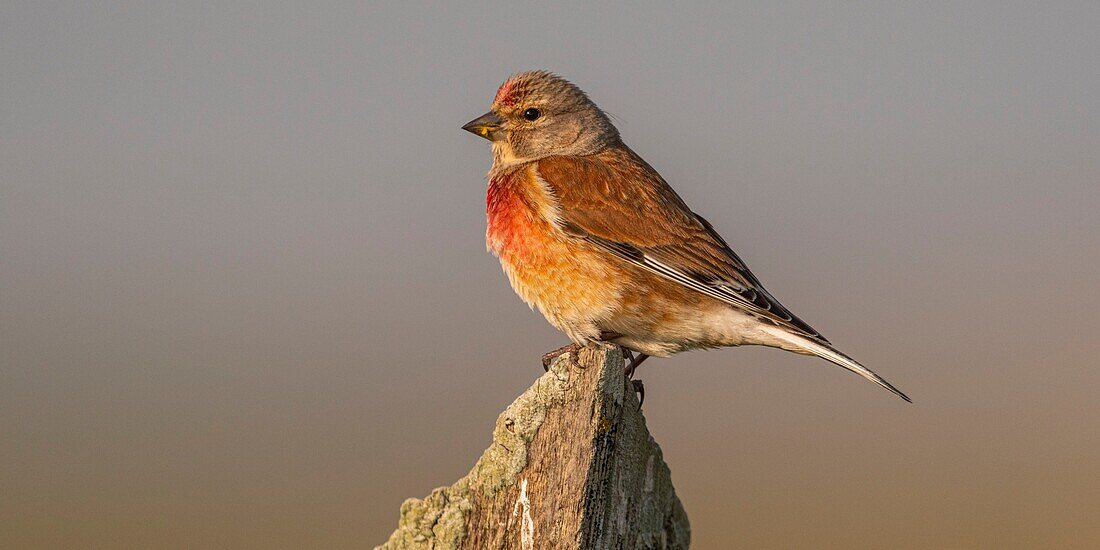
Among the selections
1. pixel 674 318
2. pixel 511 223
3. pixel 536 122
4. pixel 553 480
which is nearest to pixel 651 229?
pixel 674 318

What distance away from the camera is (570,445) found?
2.63 metres

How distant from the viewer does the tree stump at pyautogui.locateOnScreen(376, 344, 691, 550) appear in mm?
2572

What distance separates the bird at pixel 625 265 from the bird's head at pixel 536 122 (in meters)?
0.22

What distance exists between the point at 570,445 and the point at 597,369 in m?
0.25

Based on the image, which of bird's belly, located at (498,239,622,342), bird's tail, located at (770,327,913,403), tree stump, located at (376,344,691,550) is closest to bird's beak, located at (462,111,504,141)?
bird's belly, located at (498,239,622,342)

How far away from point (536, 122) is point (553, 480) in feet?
10.5

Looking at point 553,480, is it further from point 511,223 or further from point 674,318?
point 511,223

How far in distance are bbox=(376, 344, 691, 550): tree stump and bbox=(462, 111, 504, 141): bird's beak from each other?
287 cm

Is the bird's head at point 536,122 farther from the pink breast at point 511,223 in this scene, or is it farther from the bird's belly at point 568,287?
→ the bird's belly at point 568,287

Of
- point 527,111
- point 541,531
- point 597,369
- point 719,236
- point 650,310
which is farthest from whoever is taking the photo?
point 527,111

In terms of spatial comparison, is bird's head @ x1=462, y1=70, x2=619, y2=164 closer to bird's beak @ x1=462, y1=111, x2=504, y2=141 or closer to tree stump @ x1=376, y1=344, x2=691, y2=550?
bird's beak @ x1=462, y1=111, x2=504, y2=141

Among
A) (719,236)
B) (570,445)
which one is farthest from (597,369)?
(719,236)

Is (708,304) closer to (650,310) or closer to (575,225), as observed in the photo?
(650,310)

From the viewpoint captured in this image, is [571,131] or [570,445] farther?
[571,131]
